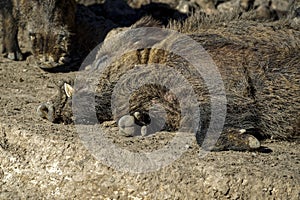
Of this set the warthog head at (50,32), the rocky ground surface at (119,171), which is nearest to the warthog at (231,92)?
the rocky ground surface at (119,171)

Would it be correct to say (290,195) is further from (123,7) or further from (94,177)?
(123,7)

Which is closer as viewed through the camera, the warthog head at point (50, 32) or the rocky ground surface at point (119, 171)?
the rocky ground surface at point (119, 171)

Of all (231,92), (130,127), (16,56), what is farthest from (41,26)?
(231,92)

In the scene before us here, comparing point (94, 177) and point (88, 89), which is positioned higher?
point (88, 89)

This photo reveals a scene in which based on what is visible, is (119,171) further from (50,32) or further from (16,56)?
(16,56)

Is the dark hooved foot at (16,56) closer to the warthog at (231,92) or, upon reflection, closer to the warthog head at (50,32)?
the warthog head at (50,32)

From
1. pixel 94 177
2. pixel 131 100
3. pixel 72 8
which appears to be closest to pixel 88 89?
pixel 131 100
